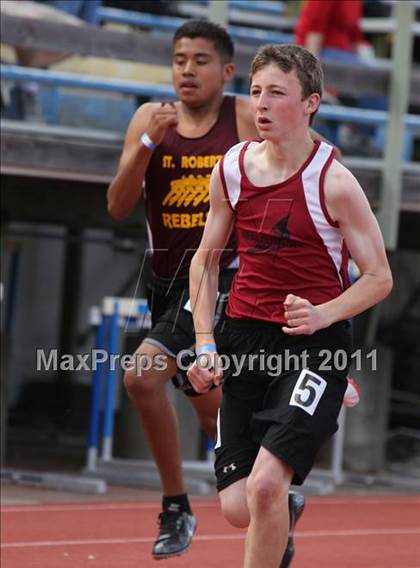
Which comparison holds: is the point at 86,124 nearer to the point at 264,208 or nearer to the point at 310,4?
the point at 310,4

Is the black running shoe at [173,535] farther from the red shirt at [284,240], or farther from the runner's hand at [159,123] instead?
the runner's hand at [159,123]

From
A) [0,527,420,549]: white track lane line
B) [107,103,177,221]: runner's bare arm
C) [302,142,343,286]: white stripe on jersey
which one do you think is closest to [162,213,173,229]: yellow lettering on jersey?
[107,103,177,221]: runner's bare arm

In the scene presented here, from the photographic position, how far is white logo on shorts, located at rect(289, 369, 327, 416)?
4.80 m

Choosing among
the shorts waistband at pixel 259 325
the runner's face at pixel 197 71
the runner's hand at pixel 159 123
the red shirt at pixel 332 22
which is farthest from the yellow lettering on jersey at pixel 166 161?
the red shirt at pixel 332 22

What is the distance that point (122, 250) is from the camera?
10625 millimetres

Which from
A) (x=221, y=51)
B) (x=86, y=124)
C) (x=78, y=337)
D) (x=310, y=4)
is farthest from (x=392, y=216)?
(x=78, y=337)

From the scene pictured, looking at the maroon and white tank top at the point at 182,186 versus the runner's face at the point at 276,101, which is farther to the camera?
the maroon and white tank top at the point at 182,186

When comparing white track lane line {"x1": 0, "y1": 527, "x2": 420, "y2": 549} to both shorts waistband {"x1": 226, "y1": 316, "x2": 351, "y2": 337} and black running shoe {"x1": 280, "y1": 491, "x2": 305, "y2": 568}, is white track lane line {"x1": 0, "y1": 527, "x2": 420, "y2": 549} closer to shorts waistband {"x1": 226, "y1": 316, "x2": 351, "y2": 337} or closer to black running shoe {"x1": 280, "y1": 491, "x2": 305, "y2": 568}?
black running shoe {"x1": 280, "y1": 491, "x2": 305, "y2": 568}

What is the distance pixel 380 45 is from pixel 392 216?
4286 mm

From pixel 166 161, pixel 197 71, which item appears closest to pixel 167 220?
pixel 166 161

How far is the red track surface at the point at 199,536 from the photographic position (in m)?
6.95

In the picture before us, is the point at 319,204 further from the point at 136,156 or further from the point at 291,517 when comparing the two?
the point at 136,156

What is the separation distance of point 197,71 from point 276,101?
5.27 feet

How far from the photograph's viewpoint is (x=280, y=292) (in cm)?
495
